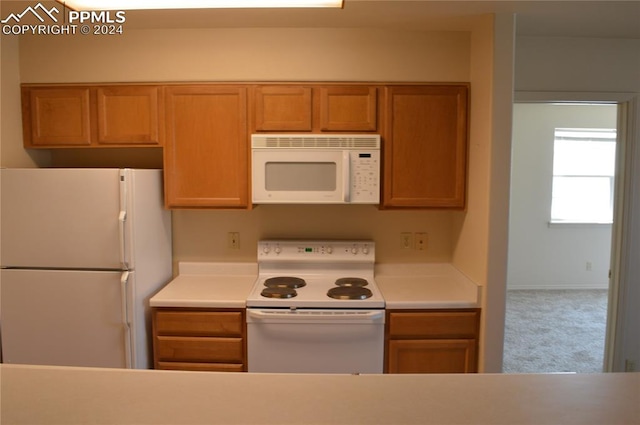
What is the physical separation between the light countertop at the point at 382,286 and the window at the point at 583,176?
11.0 ft

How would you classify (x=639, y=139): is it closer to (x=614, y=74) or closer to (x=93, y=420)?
(x=614, y=74)

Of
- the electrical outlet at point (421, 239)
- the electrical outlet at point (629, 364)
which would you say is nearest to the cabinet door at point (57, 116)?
the electrical outlet at point (421, 239)

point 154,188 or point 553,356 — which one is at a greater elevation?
point 154,188

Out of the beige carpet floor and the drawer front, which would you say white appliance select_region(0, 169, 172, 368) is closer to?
the drawer front

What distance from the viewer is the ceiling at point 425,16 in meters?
1.93

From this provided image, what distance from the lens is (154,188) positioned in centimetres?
228

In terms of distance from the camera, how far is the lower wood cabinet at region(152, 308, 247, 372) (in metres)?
2.12

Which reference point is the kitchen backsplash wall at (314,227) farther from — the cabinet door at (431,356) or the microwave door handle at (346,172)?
the cabinet door at (431,356)

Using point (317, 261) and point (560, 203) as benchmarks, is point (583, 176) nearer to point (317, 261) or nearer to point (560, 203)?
point (560, 203)

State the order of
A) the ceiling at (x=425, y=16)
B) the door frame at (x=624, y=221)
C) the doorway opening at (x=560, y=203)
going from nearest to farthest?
the ceiling at (x=425, y=16) < the door frame at (x=624, y=221) < the doorway opening at (x=560, y=203)

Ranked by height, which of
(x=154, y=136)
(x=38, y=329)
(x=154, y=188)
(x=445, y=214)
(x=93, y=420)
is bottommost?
(x=38, y=329)

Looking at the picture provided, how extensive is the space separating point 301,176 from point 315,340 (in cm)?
98

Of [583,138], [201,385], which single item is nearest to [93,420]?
[201,385]

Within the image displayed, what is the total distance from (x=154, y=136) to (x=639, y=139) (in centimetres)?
310
